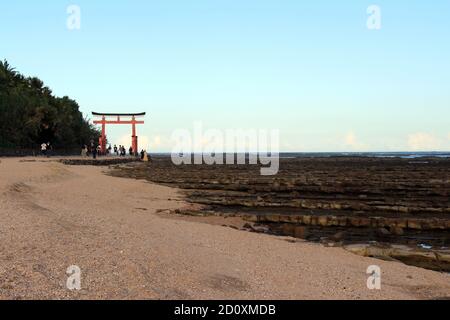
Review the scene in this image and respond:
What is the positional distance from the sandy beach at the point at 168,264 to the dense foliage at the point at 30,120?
37691 mm

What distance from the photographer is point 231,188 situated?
1105 inches

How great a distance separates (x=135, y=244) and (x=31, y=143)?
46.2 meters

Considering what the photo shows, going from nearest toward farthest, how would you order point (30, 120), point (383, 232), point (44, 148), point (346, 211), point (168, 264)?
point (168, 264) < point (383, 232) < point (346, 211) < point (44, 148) < point (30, 120)

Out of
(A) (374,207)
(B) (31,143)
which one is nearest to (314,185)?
(A) (374,207)

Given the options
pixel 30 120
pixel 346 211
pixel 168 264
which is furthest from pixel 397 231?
pixel 30 120

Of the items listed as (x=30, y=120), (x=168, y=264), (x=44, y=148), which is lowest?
(x=168, y=264)

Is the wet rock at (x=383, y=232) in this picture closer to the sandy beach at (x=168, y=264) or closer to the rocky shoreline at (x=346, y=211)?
the rocky shoreline at (x=346, y=211)

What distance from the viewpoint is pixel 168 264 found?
24.8ft

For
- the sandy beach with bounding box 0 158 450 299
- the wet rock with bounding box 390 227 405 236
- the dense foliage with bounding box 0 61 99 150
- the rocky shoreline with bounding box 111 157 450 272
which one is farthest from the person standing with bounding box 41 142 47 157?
the wet rock with bounding box 390 227 405 236

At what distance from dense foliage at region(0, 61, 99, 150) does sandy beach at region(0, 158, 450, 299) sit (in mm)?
37691

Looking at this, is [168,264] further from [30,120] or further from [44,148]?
[30,120]

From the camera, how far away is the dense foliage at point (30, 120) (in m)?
46.5

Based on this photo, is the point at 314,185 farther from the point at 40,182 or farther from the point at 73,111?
the point at 73,111

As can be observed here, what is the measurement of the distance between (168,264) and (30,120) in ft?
152
